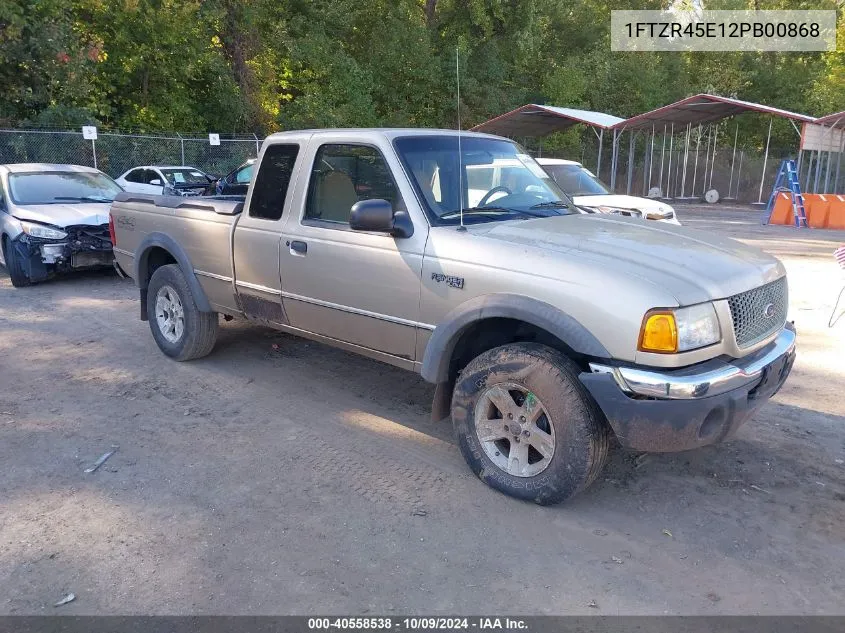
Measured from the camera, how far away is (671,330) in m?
3.29

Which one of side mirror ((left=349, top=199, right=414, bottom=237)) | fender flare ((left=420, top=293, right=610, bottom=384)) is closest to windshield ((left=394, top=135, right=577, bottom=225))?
side mirror ((left=349, top=199, right=414, bottom=237))

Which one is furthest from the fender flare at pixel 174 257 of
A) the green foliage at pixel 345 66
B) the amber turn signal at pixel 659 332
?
the green foliage at pixel 345 66

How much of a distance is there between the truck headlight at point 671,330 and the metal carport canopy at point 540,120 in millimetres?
23133

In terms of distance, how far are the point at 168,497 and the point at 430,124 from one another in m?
31.2

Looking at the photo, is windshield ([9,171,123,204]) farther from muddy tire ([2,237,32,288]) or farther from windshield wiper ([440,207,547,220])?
windshield wiper ([440,207,547,220])

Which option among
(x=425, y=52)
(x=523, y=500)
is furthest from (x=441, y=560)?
(x=425, y=52)

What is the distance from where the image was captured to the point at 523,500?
12.6 ft

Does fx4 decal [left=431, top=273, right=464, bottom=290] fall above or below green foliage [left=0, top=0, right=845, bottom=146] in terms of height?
below

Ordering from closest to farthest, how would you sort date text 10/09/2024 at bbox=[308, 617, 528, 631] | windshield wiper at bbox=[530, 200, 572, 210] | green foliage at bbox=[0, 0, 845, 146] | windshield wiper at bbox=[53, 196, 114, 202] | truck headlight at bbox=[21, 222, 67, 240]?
1. date text 10/09/2024 at bbox=[308, 617, 528, 631]
2. windshield wiper at bbox=[530, 200, 572, 210]
3. truck headlight at bbox=[21, 222, 67, 240]
4. windshield wiper at bbox=[53, 196, 114, 202]
5. green foliage at bbox=[0, 0, 845, 146]

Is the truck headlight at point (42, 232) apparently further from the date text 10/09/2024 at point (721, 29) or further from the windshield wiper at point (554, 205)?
the date text 10/09/2024 at point (721, 29)

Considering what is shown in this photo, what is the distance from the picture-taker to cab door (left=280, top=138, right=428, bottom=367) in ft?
14.0

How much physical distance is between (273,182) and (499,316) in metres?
2.33

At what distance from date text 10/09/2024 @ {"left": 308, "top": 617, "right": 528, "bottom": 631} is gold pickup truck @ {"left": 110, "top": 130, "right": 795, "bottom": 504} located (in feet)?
3.02

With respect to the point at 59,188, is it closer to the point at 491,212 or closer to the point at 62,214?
the point at 62,214
